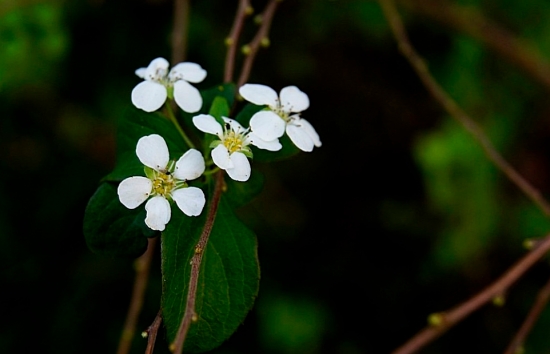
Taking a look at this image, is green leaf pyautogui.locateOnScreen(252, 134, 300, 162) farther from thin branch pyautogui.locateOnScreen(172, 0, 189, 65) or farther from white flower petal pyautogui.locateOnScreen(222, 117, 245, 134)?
thin branch pyautogui.locateOnScreen(172, 0, 189, 65)

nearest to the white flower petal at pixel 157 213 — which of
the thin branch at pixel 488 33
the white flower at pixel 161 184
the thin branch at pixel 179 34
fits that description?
the white flower at pixel 161 184

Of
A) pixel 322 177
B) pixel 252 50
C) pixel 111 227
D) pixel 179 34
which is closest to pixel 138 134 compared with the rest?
pixel 111 227

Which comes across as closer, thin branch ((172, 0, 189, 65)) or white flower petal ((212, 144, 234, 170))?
white flower petal ((212, 144, 234, 170))

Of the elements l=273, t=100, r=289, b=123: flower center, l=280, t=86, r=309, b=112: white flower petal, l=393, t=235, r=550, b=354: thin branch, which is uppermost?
l=280, t=86, r=309, b=112: white flower petal

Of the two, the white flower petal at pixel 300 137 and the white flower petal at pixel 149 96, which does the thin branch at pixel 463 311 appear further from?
the white flower petal at pixel 149 96

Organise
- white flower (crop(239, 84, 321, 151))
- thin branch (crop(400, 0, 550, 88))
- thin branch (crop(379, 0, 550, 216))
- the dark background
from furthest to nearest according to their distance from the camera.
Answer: thin branch (crop(400, 0, 550, 88))
the dark background
thin branch (crop(379, 0, 550, 216))
white flower (crop(239, 84, 321, 151))

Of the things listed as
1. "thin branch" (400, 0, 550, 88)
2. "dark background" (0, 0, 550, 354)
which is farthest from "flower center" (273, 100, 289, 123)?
"thin branch" (400, 0, 550, 88)
